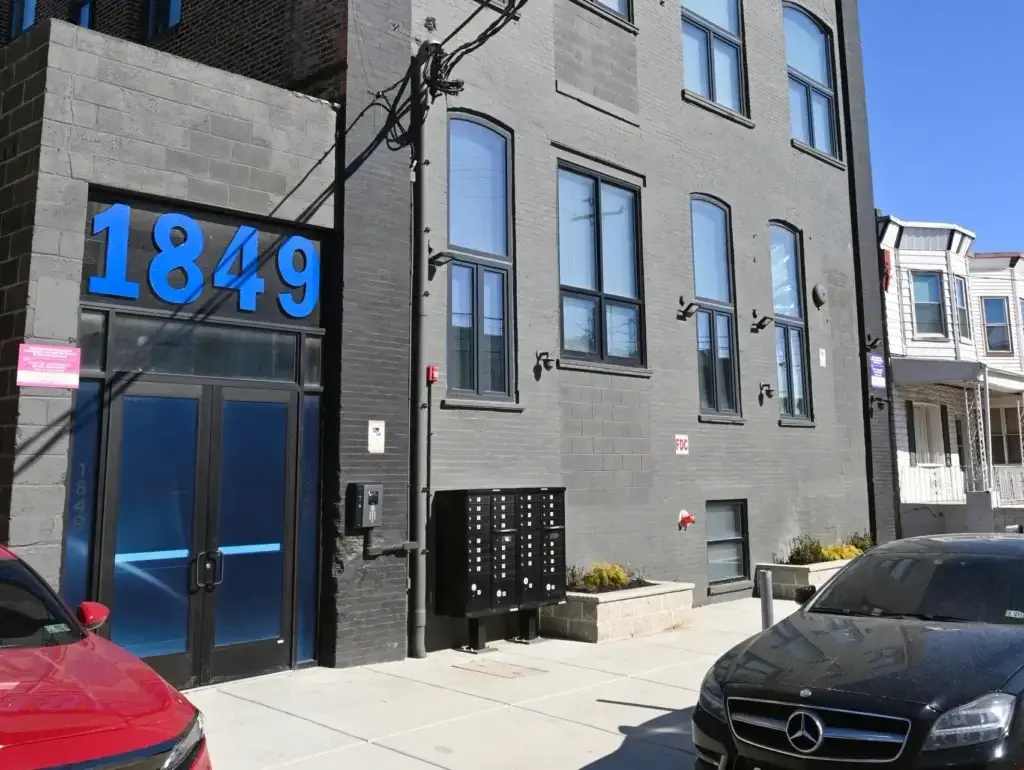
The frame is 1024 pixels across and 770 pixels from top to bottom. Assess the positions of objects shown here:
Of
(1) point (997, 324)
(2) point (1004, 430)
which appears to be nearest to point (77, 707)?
(1) point (997, 324)

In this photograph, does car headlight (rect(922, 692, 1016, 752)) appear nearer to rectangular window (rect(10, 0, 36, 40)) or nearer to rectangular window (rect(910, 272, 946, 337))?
rectangular window (rect(10, 0, 36, 40))

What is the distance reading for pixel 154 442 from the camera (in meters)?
7.55

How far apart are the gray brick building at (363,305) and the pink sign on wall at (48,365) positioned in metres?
0.03

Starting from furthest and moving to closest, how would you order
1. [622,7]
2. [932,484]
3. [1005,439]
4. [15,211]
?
[1005,439] → [932,484] → [622,7] → [15,211]

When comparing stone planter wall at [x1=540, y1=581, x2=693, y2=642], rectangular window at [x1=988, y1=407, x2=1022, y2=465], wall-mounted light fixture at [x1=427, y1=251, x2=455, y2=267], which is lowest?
stone planter wall at [x1=540, y1=581, x2=693, y2=642]

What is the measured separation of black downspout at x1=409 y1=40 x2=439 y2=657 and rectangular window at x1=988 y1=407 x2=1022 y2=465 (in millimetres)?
22429

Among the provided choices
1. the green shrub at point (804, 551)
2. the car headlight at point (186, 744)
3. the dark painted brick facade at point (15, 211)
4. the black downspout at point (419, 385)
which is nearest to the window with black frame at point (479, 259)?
the black downspout at point (419, 385)

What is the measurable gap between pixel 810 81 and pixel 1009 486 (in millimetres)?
12071

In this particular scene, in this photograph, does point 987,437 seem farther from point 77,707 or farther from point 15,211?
point 77,707

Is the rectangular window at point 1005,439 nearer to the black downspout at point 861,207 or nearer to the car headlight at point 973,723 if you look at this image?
the black downspout at point 861,207

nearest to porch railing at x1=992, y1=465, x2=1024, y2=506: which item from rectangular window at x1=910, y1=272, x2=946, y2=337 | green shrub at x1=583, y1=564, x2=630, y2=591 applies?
rectangular window at x1=910, y1=272, x2=946, y2=337

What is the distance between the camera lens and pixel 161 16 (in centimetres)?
1245

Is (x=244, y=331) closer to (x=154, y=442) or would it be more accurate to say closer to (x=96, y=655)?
(x=154, y=442)

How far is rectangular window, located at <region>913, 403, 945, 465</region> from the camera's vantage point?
22328mm
